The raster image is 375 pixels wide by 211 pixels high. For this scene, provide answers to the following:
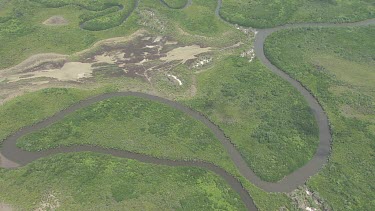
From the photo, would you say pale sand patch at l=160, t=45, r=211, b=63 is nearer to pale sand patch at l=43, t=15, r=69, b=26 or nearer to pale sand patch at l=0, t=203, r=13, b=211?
pale sand patch at l=43, t=15, r=69, b=26

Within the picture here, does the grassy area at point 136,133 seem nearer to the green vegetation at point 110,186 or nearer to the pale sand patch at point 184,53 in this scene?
the green vegetation at point 110,186

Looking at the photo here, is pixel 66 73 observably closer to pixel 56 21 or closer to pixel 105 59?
pixel 105 59

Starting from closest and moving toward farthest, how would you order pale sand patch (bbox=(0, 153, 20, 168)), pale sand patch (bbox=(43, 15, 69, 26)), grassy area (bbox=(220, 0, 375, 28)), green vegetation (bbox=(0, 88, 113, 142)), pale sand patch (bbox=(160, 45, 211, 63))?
pale sand patch (bbox=(0, 153, 20, 168)), green vegetation (bbox=(0, 88, 113, 142)), pale sand patch (bbox=(160, 45, 211, 63)), pale sand patch (bbox=(43, 15, 69, 26)), grassy area (bbox=(220, 0, 375, 28))

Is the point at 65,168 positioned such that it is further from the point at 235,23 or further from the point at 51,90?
the point at 235,23

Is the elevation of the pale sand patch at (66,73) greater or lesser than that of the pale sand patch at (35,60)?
lesser

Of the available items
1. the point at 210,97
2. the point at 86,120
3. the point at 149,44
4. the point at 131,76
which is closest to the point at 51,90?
the point at 86,120

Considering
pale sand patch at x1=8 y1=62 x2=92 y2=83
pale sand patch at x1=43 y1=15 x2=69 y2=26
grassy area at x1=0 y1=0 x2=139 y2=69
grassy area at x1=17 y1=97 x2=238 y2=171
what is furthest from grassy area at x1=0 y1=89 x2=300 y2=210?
pale sand patch at x1=43 y1=15 x2=69 y2=26

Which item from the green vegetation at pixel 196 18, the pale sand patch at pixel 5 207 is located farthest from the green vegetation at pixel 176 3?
the pale sand patch at pixel 5 207
